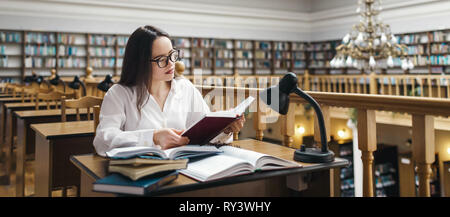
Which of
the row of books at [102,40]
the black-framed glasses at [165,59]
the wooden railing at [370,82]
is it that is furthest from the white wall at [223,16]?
the black-framed glasses at [165,59]

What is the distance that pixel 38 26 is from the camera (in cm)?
831

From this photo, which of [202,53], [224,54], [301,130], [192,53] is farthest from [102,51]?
[301,130]

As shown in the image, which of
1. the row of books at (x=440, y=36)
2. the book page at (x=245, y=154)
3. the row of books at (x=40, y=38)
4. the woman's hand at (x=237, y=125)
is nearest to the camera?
the book page at (x=245, y=154)

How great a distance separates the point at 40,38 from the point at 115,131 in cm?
796

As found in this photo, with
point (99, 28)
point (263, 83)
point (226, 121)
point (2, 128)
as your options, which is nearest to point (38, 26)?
point (99, 28)

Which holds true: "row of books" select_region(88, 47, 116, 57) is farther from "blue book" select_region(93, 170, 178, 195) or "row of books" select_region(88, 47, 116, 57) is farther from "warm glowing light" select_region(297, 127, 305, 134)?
"blue book" select_region(93, 170, 178, 195)

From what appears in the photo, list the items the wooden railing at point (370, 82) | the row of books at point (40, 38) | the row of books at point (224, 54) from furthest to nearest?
the row of books at point (224, 54)
the row of books at point (40, 38)
the wooden railing at point (370, 82)

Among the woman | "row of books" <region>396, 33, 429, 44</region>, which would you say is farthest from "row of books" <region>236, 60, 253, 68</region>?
the woman

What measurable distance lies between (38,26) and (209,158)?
8466 millimetres

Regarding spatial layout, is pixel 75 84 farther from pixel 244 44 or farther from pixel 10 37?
pixel 244 44

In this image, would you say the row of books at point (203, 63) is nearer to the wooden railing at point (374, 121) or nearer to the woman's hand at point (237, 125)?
the wooden railing at point (374, 121)

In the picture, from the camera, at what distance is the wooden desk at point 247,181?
0.96 metres

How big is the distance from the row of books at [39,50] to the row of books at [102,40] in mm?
848
